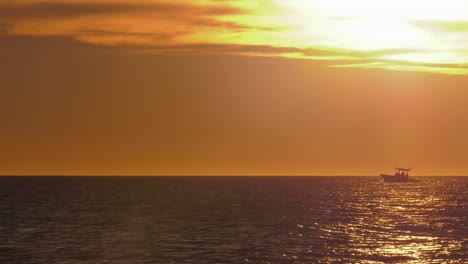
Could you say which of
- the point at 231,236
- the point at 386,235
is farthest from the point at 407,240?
the point at 231,236

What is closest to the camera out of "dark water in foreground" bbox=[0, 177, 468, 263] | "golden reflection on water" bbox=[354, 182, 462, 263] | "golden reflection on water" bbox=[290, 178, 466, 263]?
"dark water in foreground" bbox=[0, 177, 468, 263]

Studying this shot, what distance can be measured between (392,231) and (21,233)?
4549cm

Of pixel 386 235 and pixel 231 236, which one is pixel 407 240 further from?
pixel 231 236

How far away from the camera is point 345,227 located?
110625 millimetres

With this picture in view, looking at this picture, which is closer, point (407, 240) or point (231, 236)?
point (407, 240)

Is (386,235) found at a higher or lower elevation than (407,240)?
higher

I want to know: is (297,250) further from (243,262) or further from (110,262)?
(110,262)

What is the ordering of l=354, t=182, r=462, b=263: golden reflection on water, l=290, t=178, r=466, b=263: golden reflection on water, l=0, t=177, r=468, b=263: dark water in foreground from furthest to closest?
l=354, t=182, r=462, b=263: golden reflection on water < l=290, t=178, r=466, b=263: golden reflection on water < l=0, t=177, r=468, b=263: dark water in foreground

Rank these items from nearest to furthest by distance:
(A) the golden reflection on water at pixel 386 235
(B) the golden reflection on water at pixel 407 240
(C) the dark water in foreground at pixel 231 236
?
(C) the dark water in foreground at pixel 231 236 → (A) the golden reflection on water at pixel 386 235 → (B) the golden reflection on water at pixel 407 240

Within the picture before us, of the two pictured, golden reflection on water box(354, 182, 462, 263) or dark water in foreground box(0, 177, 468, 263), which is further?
golden reflection on water box(354, 182, 462, 263)

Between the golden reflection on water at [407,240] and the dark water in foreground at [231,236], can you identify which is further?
the golden reflection on water at [407,240]

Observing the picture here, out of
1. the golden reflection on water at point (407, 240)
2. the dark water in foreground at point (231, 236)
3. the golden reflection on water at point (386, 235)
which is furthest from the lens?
the golden reflection on water at point (407, 240)

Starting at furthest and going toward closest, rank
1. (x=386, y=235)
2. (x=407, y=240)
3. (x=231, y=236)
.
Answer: (x=386, y=235) < (x=231, y=236) < (x=407, y=240)

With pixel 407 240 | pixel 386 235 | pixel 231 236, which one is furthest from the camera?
pixel 386 235
